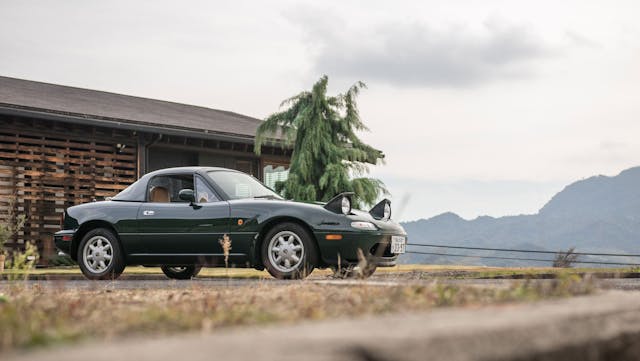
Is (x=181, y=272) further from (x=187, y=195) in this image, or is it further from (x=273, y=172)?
(x=273, y=172)

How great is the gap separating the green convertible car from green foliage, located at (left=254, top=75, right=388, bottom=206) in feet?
31.2

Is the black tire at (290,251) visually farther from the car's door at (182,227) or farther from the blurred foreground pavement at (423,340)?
the blurred foreground pavement at (423,340)

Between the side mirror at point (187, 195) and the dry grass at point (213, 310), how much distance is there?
441 cm

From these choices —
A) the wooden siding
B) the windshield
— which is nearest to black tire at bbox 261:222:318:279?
the windshield

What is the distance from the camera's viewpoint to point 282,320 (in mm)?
3100

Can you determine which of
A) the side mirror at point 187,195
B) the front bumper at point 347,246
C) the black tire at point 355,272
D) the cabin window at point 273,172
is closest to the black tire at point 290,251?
the front bumper at point 347,246

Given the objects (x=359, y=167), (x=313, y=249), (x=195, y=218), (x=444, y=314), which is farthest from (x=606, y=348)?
(x=359, y=167)

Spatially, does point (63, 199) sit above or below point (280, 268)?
above

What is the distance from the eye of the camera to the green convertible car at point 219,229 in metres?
8.93

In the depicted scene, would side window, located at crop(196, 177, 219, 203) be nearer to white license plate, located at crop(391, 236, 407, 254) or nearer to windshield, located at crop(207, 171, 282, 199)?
windshield, located at crop(207, 171, 282, 199)

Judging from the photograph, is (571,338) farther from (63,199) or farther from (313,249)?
(63,199)

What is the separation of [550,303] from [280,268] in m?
5.97

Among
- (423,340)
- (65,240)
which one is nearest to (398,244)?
(65,240)

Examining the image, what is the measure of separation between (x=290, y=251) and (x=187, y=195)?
151cm
